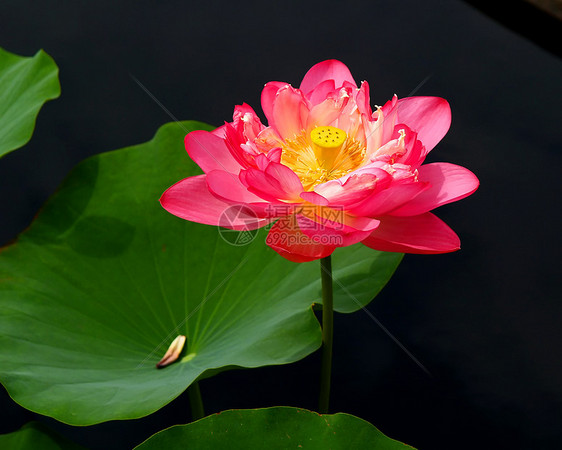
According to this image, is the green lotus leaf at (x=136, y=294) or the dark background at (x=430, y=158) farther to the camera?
the dark background at (x=430, y=158)

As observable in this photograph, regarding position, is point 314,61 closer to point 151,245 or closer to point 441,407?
point 151,245

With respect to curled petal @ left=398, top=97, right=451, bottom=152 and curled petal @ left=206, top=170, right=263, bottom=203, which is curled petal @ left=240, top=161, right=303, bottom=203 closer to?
curled petal @ left=206, top=170, right=263, bottom=203

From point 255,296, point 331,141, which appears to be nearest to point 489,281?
point 255,296

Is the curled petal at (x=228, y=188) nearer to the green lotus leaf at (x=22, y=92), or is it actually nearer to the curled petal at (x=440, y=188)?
the curled petal at (x=440, y=188)

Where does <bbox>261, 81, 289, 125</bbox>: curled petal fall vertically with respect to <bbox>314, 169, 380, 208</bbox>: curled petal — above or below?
above

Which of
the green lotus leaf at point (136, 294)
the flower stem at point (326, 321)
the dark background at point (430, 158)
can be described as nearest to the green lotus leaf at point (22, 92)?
the green lotus leaf at point (136, 294)

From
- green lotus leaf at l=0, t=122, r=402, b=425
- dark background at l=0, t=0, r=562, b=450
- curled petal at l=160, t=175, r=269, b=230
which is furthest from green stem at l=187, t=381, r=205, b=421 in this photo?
curled petal at l=160, t=175, r=269, b=230

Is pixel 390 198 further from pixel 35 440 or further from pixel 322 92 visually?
pixel 35 440
